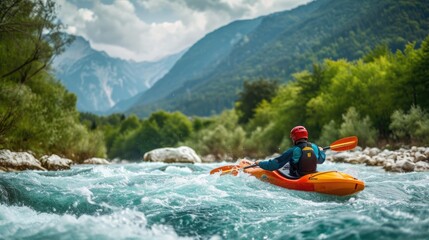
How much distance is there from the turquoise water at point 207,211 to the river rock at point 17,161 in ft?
17.8

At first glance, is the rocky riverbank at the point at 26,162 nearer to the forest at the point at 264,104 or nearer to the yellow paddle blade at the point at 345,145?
the forest at the point at 264,104

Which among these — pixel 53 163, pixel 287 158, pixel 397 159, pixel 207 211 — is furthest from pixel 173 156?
pixel 207 211

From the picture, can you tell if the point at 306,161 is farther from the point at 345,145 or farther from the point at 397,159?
the point at 397,159

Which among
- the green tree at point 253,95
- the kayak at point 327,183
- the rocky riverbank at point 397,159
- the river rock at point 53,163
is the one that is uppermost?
the green tree at point 253,95

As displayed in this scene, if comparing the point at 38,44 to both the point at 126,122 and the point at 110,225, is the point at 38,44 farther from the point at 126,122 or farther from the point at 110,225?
the point at 126,122

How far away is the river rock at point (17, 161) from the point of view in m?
15.3

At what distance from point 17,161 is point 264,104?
40220 millimetres

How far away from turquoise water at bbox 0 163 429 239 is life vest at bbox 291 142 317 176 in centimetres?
62

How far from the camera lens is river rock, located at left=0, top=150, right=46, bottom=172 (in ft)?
50.2

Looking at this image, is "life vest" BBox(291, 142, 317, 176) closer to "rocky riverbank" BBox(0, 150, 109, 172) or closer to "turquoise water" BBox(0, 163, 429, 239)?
"turquoise water" BBox(0, 163, 429, 239)

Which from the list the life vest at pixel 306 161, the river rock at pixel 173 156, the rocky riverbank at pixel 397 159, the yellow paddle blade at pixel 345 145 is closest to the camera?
the life vest at pixel 306 161

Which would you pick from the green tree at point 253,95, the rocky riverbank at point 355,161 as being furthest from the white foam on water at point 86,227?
the green tree at point 253,95

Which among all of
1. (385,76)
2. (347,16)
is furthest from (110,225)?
(347,16)

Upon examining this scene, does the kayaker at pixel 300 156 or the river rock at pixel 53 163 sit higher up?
the river rock at pixel 53 163
